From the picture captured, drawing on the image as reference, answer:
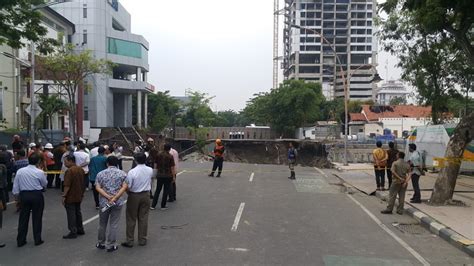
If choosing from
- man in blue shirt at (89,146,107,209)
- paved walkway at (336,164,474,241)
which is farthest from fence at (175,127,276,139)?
man in blue shirt at (89,146,107,209)

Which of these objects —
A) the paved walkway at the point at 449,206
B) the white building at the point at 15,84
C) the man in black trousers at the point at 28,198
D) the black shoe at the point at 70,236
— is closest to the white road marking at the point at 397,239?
the paved walkway at the point at 449,206

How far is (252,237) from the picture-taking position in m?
8.85

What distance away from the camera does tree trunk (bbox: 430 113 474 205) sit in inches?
507

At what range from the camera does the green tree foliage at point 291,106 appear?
6400 cm

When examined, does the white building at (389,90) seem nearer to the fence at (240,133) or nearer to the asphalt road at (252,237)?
the fence at (240,133)

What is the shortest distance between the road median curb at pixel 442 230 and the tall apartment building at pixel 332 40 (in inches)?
5208

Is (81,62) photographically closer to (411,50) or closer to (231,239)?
(411,50)

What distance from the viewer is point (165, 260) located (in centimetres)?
719

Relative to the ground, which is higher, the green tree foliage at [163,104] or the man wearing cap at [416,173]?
the green tree foliage at [163,104]

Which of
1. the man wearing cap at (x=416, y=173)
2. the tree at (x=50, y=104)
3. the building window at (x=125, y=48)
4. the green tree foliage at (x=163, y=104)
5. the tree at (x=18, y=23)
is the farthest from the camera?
the green tree foliage at (x=163, y=104)

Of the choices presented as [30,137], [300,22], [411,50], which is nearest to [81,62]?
[30,137]

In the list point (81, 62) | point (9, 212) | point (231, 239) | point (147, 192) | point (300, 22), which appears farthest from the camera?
point (300, 22)

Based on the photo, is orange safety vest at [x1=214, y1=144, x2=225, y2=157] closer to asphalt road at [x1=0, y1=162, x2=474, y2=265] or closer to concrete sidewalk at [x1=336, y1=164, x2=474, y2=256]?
asphalt road at [x1=0, y1=162, x2=474, y2=265]

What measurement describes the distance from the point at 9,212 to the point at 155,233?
4704 mm
